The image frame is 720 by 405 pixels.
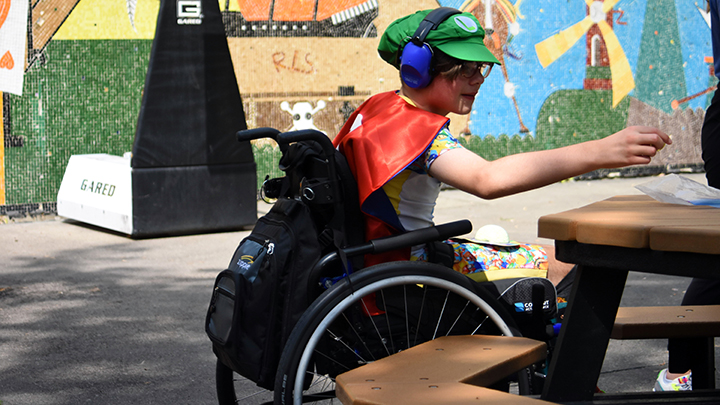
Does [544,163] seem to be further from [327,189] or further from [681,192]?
[327,189]

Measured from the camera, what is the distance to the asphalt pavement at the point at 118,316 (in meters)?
3.37

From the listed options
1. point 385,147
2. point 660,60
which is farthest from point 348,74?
point 385,147

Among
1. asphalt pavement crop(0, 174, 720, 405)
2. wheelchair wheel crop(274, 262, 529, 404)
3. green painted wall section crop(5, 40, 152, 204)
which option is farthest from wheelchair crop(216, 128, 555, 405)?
green painted wall section crop(5, 40, 152, 204)

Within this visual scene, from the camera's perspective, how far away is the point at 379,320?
234cm

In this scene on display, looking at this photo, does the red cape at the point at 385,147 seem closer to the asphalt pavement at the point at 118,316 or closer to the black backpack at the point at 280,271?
the black backpack at the point at 280,271

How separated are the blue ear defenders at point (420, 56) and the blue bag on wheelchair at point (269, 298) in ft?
1.86

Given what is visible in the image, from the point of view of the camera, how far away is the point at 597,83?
10758mm

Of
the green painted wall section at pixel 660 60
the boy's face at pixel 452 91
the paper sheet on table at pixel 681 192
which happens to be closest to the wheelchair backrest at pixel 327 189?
the boy's face at pixel 452 91

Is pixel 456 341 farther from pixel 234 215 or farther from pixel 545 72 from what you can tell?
pixel 545 72

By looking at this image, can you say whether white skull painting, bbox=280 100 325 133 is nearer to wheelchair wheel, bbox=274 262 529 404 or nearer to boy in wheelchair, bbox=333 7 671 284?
boy in wheelchair, bbox=333 7 671 284

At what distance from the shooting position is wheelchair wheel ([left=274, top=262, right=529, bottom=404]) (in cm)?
213

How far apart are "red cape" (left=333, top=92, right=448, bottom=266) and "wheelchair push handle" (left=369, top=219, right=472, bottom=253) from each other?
122 mm

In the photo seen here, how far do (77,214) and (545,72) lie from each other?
20.5 ft

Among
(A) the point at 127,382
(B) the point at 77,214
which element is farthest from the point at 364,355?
(B) the point at 77,214
